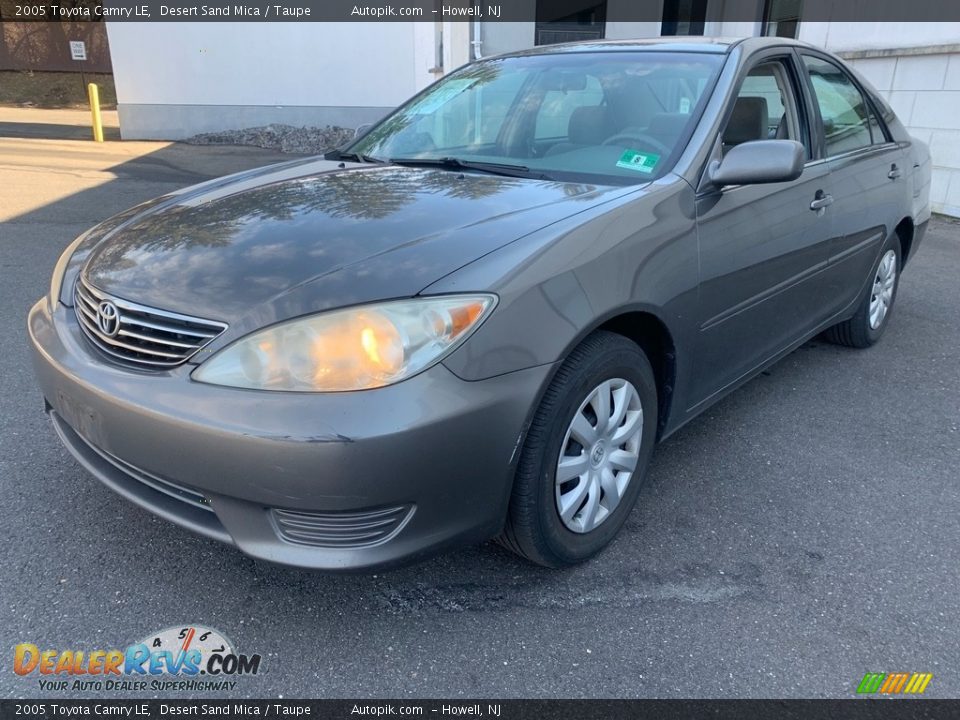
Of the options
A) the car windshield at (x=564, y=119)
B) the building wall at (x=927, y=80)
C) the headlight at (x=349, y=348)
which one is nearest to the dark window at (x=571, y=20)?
the building wall at (x=927, y=80)

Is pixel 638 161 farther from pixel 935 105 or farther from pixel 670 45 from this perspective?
pixel 935 105

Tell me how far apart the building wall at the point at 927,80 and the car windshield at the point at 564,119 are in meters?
6.85

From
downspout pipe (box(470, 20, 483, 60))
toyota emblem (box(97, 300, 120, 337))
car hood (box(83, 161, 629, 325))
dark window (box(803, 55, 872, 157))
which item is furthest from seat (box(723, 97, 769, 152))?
downspout pipe (box(470, 20, 483, 60))

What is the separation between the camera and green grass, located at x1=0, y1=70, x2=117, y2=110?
74.8ft

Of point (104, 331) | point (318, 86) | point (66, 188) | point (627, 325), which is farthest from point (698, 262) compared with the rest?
point (318, 86)

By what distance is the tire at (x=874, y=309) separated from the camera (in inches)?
167

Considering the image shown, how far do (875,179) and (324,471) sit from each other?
3397 millimetres

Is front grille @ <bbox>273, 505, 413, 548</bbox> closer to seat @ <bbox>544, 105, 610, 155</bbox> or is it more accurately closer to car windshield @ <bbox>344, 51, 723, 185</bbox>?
car windshield @ <bbox>344, 51, 723, 185</bbox>

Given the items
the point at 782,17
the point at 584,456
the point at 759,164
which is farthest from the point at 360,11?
the point at 584,456

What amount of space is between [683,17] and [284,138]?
7492 mm

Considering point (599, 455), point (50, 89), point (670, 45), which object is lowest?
point (50, 89)

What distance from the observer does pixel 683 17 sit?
13.7 m

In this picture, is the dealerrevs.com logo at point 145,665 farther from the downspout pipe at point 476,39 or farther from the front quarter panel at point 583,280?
the downspout pipe at point 476,39

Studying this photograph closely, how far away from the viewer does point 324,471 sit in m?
1.80
